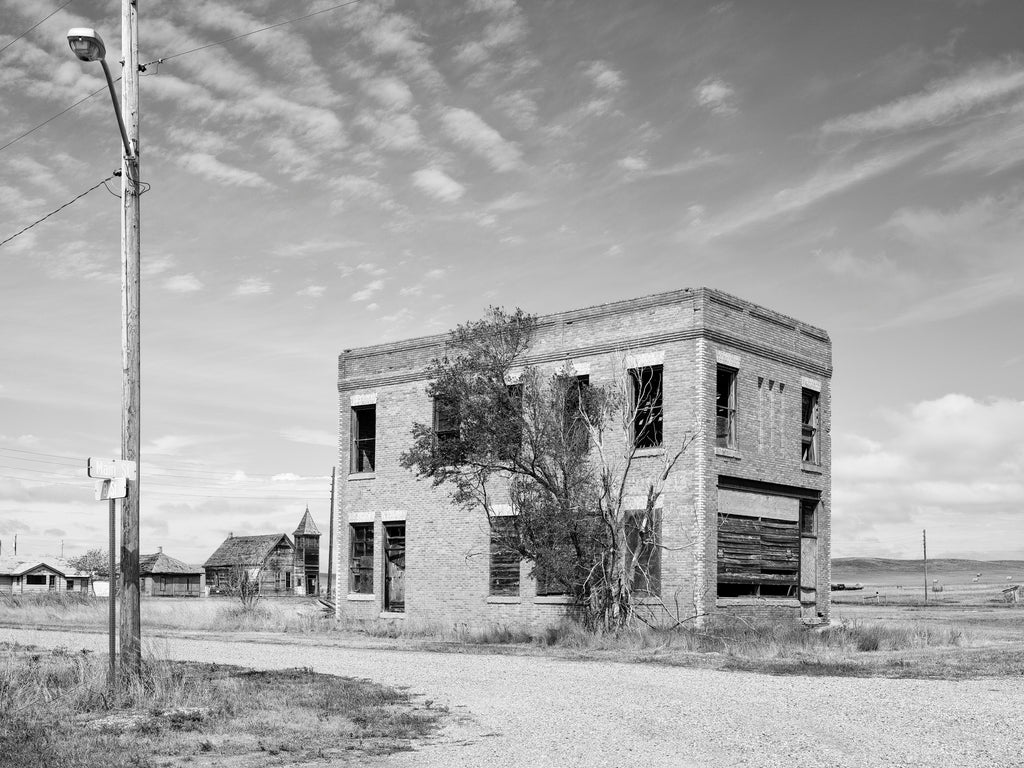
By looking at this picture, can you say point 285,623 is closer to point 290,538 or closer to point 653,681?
point 653,681

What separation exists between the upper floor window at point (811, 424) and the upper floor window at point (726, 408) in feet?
12.2

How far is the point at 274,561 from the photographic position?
8769cm

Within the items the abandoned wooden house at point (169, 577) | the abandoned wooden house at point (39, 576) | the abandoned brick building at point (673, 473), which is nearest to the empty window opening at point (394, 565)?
the abandoned brick building at point (673, 473)

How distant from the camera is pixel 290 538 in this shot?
90188 mm

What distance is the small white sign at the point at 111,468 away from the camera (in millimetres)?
13688

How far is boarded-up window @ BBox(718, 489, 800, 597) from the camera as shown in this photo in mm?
27938

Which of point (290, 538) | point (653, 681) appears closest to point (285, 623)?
point (653, 681)

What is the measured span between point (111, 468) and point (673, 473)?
1624 cm

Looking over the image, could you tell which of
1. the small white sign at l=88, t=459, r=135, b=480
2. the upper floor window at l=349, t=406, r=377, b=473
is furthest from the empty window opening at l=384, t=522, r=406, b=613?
the small white sign at l=88, t=459, r=135, b=480

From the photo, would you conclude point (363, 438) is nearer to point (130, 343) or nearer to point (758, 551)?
point (758, 551)

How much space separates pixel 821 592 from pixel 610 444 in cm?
781

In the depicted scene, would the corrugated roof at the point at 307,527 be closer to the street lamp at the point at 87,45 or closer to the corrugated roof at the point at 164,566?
the corrugated roof at the point at 164,566

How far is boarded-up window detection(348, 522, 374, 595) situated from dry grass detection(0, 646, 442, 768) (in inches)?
705

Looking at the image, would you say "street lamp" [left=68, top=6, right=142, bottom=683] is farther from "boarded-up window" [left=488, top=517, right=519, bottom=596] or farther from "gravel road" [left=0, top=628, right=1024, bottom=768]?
"boarded-up window" [left=488, top=517, right=519, bottom=596]
